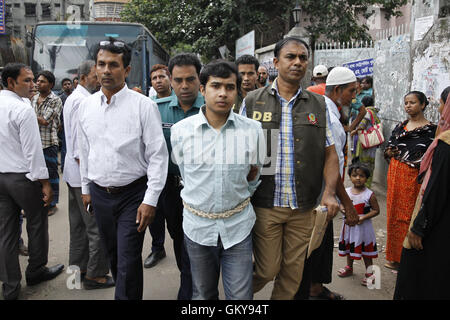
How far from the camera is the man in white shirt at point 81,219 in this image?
3.24 metres

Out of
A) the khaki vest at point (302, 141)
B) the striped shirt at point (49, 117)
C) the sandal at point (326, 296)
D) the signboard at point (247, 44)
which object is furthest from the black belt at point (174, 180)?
the signboard at point (247, 44)

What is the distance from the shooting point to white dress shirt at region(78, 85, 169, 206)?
2434mm

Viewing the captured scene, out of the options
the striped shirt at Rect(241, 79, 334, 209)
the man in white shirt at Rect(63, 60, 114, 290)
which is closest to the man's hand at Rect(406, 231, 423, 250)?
the striped shirt at Rect(241, 79, 334, 209)

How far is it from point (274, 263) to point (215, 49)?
12723 mm

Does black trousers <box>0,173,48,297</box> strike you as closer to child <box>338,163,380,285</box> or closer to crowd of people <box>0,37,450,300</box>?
crowd of people <box>0,37,450,300</box>

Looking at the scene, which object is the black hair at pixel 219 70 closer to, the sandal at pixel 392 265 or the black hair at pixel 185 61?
the black hair at pixel 185 61

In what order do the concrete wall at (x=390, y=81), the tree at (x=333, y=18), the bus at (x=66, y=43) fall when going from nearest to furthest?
the concrete wall at (x=390, y=81)
the bus at (x=66, y=43)
the tree at (x=333, y=18)

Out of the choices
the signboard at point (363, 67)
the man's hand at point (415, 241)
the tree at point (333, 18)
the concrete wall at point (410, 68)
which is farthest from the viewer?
the tree at point (333, 18)

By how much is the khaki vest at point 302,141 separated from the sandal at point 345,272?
4.63 feet

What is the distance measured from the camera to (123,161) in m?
2.44

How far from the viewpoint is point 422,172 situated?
2.57m

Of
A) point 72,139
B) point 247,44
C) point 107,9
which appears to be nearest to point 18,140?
point 72,139

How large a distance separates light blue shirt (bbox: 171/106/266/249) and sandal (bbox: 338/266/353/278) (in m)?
1.76

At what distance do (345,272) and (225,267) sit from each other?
182 cm
